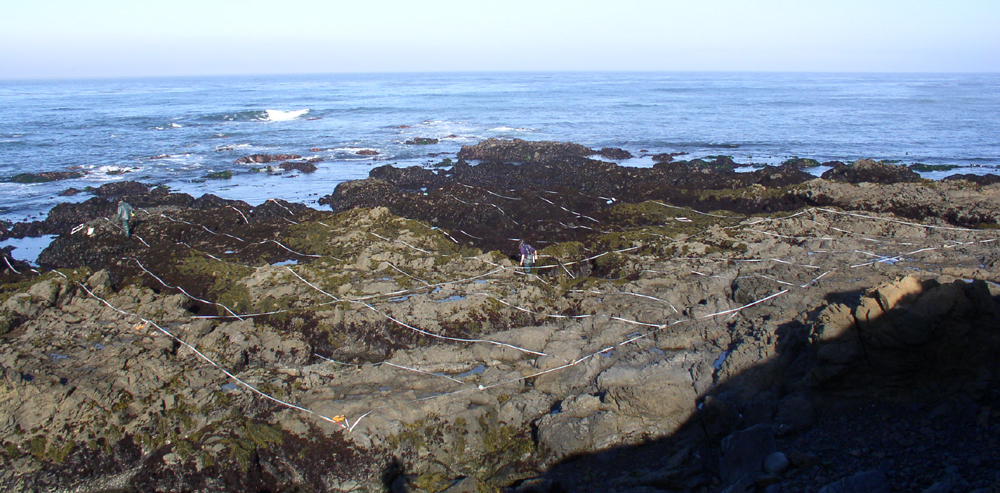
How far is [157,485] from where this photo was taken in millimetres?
5434

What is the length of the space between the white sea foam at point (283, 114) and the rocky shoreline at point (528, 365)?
37646mm

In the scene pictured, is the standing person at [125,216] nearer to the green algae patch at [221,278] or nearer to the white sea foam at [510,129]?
the green algae patch at [221,278]

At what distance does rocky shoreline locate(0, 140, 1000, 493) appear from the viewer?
17.5 feet

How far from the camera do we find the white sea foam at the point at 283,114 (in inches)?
1810

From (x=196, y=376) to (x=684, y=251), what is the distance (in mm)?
7900

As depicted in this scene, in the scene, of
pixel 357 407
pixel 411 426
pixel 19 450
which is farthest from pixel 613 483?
pixel 19 450

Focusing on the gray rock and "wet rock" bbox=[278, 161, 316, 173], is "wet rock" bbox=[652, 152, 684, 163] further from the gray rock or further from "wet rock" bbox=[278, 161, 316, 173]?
the gray rock

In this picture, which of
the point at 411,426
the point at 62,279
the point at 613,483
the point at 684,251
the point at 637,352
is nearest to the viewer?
the point at 613,483

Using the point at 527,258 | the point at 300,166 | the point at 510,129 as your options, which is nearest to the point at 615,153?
the point at 510,129

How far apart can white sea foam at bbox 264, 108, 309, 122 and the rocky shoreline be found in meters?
37.6

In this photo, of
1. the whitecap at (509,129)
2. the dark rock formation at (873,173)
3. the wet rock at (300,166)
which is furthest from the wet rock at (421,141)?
the dark rock formation at (873,173)

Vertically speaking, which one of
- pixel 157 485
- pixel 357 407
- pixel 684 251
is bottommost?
pixel 157 485

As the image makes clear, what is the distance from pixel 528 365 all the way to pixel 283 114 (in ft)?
158

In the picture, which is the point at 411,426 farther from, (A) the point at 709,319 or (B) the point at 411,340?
(A) the point at 709,319
